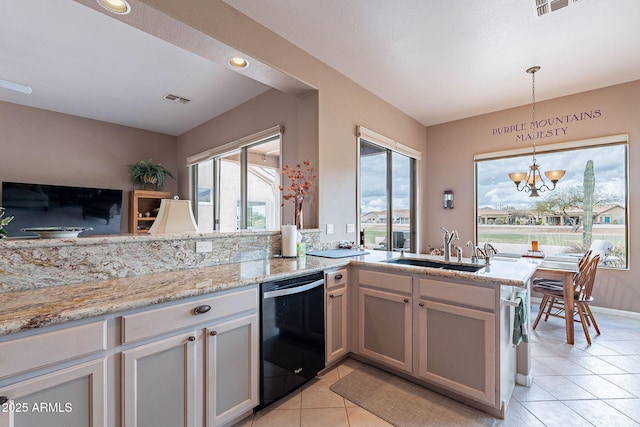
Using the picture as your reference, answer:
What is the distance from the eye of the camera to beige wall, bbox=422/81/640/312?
357 cm

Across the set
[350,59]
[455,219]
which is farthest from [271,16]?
[455,219]

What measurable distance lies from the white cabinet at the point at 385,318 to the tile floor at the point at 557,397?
12.9 inches

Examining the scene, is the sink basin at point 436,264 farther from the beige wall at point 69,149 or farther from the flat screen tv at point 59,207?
the beige wall at point 69,149

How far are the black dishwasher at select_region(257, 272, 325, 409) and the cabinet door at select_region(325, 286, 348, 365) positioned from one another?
0.33 ft

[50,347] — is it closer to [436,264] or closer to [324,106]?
[436,264]

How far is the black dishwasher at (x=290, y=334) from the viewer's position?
6.03 feet

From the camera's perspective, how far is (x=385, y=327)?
233 centimetres

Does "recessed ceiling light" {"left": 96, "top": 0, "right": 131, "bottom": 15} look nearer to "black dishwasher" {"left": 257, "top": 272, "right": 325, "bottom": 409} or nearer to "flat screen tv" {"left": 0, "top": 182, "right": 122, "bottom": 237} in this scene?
"black dishwasher" {"left": 257, "top": 272, "right": 325, "bottom": 409}

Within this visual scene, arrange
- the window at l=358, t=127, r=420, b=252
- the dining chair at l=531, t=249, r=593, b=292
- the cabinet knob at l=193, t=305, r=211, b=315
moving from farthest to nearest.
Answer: the window at l=358, t=127, r=420, b=252 → the dining chair at l=531, t=249, r=593, b=292 → the cabinet knob at l=193, t=305, r=211, b=315

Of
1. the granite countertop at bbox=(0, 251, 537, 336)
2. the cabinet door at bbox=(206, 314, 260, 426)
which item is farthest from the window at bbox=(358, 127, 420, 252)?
the cabinet door at bbox=(206, 314, 260, 426)

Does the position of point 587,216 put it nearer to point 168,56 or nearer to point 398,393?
point 398,393

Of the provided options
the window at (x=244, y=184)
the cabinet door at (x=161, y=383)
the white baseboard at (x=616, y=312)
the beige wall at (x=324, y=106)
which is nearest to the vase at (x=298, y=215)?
the beige wall at (x=324, y=106)

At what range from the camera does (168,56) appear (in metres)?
2.89

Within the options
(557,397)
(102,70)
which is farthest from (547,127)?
(102,70)
